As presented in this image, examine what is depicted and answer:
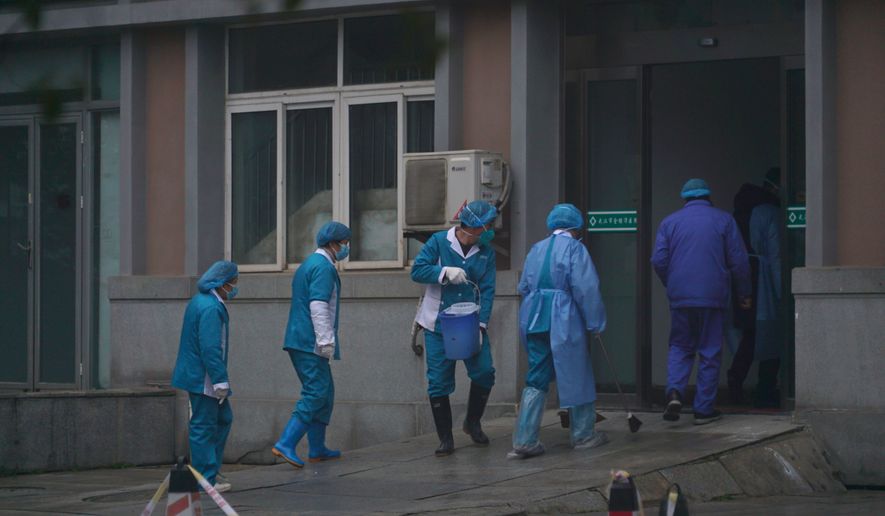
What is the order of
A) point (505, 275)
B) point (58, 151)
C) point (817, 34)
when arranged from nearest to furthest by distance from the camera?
point (817, 34)
point (505, 275)
point (58, 151)

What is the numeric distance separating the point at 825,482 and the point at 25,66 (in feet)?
31.8

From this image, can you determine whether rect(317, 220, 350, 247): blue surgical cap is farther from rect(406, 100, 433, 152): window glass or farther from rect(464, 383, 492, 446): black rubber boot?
rect(406, 100, 433, 152): window glass

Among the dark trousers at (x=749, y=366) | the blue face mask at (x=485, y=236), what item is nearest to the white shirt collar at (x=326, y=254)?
the blue face mask at (x=485, y=236)

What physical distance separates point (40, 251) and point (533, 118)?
19.6ft

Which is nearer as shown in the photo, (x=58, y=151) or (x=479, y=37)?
(x=479, y=37)

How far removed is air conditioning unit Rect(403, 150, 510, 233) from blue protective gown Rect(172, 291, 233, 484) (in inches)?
121

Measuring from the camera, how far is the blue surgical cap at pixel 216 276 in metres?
11.3

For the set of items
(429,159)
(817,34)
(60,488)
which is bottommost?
(60,488)

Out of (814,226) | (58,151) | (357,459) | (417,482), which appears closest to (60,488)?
(357,459)

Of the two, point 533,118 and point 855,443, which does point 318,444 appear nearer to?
point 533,118

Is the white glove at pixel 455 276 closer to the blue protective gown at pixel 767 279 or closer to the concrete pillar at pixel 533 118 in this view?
the concrete pillar at pixel 533 118

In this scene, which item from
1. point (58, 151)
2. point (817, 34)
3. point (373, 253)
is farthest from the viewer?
point (58, 151)

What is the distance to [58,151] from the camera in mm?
16734

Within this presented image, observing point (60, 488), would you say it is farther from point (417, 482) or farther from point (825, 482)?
point (825, 482)
